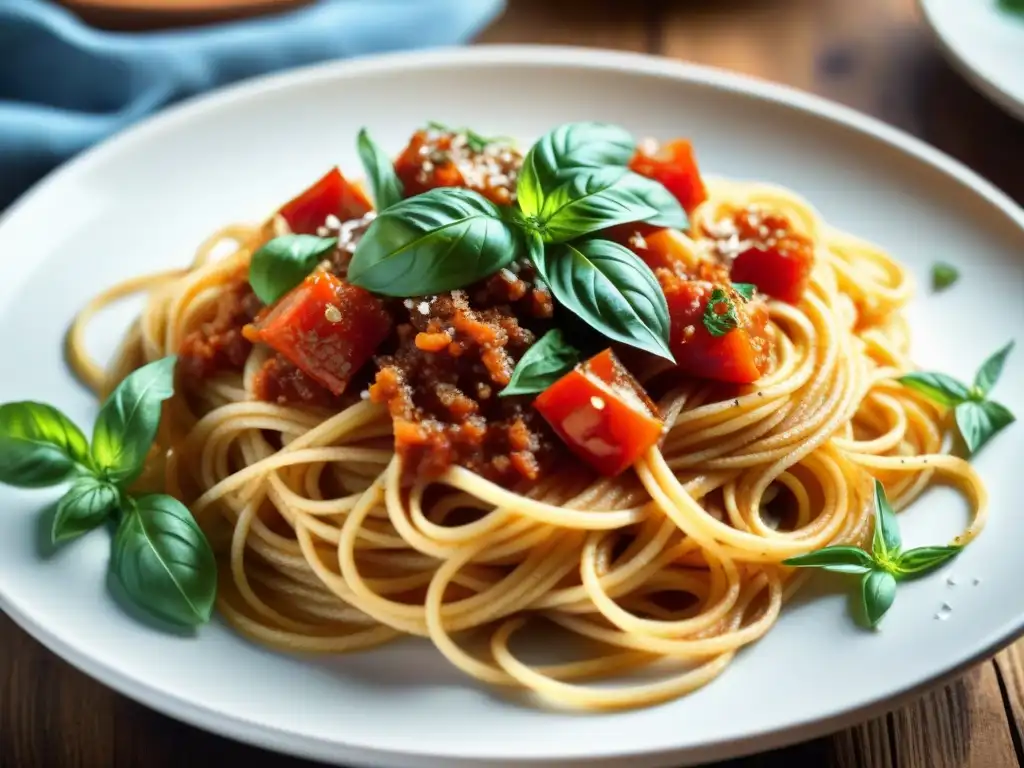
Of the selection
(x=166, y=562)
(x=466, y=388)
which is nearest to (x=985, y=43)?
(x=466, y=388)

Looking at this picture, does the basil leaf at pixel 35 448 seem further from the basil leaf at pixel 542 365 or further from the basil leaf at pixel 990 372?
the basil leaf at pixel 990 372

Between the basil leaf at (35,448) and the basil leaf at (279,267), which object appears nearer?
the basil leaf at (35,448)

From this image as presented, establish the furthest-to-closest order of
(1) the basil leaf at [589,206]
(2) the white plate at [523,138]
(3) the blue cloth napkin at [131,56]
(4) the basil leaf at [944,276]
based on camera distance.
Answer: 1. (3) the blue cloth napkin at [131,56]
2. (4) the basil leaf at [944,276]
3. (1) the basil leaf at [589,206]
4. (2) the white plate at [523,138]

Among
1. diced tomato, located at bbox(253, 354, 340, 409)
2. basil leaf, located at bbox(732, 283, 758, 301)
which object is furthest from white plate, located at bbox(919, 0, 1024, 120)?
diced tomato, located at bbox(253, 354, 340, 409)

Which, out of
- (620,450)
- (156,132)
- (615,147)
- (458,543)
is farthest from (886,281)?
(156,132)

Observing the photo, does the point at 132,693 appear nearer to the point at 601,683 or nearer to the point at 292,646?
the point at 292,646

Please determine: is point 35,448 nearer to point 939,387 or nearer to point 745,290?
point 745,290

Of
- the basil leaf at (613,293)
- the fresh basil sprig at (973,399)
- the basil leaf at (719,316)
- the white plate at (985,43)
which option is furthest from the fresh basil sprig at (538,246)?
the white plate at (985,43)
